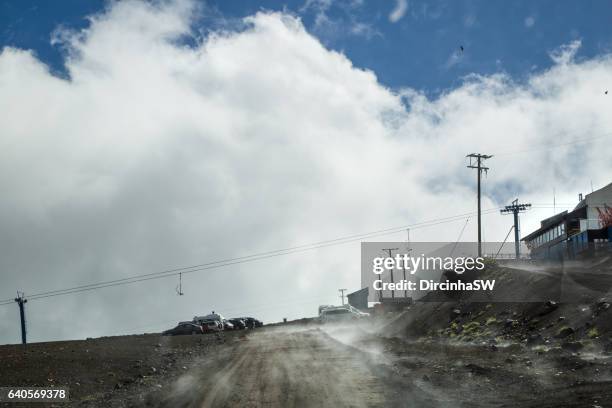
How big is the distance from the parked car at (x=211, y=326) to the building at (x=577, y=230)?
32.1 metres

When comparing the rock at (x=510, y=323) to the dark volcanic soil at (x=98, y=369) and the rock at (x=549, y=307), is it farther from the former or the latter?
the dark volcanic soil at (x=98, y=369)

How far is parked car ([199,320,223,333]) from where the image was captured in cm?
5500

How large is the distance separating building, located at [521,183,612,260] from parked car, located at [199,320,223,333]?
32.1 metres

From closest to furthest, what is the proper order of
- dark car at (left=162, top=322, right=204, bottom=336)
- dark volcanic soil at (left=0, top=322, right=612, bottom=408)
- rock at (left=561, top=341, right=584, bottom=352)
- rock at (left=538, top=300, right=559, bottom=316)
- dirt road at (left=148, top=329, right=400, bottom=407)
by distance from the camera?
dark volcanic soil at (left=0, top=322, right=612, bottom=408), dirt road at (left=148, top=329, right=400, bottom=407), rock at (left=561, top=341, right=584, bottom=352), rock at (left=538, top=300, right=559, bottom=316), dark car at (left=162, top=322, right=204, bottom=336)

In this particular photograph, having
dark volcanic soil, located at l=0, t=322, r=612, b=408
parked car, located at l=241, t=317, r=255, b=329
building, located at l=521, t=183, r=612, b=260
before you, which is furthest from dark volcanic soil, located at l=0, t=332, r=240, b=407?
building, located at l=521, t=183, r=612, b=260

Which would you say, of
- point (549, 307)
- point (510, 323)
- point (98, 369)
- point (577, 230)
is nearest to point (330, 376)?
point (98, 369)

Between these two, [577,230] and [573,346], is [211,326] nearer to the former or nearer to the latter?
[573,346]

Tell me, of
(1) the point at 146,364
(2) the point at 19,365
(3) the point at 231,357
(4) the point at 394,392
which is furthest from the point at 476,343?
(2) the point at 19,365

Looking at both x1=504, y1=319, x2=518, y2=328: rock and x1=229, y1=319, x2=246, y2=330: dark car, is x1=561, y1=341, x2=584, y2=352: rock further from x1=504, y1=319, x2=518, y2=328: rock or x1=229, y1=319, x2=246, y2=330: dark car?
x1=229, y1=319, x2=246, y2=330: dark car

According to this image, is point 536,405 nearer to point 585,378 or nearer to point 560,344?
point 585,378

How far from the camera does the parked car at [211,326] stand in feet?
180

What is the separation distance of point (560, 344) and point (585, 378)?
513cm

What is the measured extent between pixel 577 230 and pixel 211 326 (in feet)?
150

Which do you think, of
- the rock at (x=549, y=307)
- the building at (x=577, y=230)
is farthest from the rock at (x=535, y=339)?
the building at (x=577, y=230)
